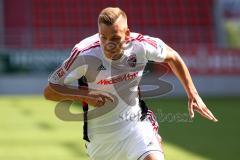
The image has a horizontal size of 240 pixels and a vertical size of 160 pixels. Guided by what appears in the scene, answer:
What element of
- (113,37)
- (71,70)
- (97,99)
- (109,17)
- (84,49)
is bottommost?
(97,99)

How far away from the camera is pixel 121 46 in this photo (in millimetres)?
5395

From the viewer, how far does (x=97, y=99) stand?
5.47 meters

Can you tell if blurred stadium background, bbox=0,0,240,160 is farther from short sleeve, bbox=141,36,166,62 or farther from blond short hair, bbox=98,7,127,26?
blond short hair, bbox=98,7,127,26

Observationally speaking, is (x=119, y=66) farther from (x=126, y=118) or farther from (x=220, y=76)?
(x=220, y=76)

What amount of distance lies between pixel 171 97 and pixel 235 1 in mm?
9588

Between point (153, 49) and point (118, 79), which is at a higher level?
point (153, 49)

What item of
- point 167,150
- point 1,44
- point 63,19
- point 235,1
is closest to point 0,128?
point 167,150

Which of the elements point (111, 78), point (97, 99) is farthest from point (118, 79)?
point (97, 99)

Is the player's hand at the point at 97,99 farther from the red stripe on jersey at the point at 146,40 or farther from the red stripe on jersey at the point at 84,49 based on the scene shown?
the red stripe on jersey at the point at 146,40

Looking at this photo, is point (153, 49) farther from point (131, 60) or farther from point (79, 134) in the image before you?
point (79, 134)

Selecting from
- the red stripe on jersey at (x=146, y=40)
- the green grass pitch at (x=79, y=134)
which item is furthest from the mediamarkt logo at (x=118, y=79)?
the green grass pitch at (x=79, y=134)

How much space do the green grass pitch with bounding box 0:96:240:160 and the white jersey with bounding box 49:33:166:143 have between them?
14.0 ft

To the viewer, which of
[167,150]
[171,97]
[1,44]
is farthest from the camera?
[1,44]

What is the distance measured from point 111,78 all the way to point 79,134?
7.04 metres
